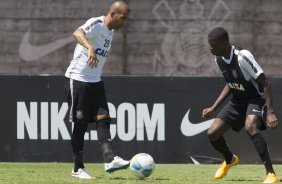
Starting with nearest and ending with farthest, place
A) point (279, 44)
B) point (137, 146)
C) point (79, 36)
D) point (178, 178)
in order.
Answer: point (79, 36)
point (178, 178)
point (137, 146)
point (279, 44)

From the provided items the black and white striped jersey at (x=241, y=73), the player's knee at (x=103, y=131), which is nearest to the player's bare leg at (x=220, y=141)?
the black and white striped jersey at (x=241, y=73)

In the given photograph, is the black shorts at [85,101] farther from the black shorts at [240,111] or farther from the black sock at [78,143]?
the black shorts at [240,111]

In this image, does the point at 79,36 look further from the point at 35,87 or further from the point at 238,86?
the point at 35,87

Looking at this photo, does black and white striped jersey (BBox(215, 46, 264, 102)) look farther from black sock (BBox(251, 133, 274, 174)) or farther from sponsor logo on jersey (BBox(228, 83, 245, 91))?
black sock (BBox(251, 133, 274, 174))

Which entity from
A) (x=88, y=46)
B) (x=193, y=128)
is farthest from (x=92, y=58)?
(x=193, y=128)

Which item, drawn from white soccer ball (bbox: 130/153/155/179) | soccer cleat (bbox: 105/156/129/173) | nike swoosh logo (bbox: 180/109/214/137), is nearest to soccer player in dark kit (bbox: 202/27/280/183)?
white soccer ball (bbox: 130/153/155/179)

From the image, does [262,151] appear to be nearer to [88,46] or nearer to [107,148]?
[107,148]

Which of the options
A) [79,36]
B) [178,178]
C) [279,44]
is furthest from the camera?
[279,44]

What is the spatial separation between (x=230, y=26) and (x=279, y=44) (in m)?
1.01

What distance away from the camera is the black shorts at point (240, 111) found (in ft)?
35.0

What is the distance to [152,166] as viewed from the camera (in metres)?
10.4

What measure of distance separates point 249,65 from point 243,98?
65cm

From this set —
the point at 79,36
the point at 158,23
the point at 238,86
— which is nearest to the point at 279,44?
the point at 158,23

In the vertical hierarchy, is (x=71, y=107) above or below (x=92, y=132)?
above
